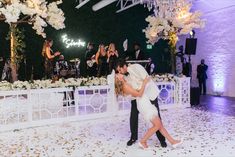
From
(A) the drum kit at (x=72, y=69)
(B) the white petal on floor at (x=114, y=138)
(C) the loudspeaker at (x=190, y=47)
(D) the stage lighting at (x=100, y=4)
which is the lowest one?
(B) the white petal on floor at (x=114, y=138)

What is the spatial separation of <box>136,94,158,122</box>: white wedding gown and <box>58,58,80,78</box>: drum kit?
985 centimetres

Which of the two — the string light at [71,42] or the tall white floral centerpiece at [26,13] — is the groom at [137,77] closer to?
the tall white floral centerpiece at [26,13]

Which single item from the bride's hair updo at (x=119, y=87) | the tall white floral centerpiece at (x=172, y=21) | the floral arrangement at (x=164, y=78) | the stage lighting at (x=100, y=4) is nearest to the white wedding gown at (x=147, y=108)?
the bride's hair updo at (x=119, y=87)

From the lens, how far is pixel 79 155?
486cm

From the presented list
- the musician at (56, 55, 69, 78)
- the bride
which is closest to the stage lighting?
the musician at (56, 55, 69, 78)

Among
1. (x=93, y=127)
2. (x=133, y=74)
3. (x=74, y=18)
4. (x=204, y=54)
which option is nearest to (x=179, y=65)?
(x=204, y=54)

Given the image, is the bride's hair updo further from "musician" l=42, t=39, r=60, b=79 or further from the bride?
"musician" l=42, t=39, r=60, b=79

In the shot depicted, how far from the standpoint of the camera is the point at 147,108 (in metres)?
4.96

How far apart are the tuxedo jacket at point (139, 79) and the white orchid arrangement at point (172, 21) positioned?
446cm

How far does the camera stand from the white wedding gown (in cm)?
495

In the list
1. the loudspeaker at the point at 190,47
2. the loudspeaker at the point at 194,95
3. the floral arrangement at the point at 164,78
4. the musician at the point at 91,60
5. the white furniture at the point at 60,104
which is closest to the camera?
the white furniture at the point at 60,104

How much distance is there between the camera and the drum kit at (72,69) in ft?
48.4

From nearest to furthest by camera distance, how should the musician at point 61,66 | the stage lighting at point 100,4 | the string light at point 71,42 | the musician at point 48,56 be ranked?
the musician at point 48,56 < the musician at point 61,66 < the stage lighting at point 100,4 < the string light at point 71,42

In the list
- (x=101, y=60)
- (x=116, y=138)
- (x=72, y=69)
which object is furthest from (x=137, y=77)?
(x=72, y=69)
